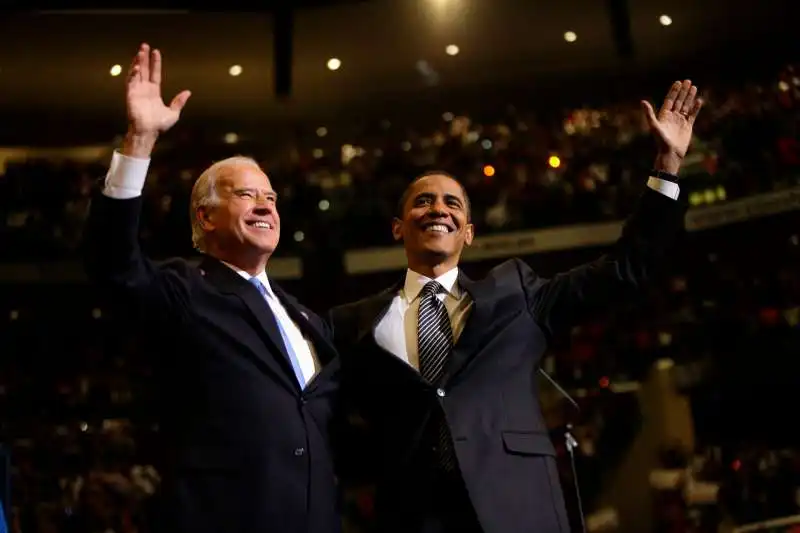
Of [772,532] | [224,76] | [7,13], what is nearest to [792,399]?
[772,532]

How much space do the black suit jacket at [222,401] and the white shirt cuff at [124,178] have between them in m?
0.02

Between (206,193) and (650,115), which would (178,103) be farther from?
(650,115)

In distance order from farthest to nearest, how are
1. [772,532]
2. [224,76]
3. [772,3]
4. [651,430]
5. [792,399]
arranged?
1. [224,76]
2. [772,3]
3. [651,430]
4. [792,399]
5. [772,532]

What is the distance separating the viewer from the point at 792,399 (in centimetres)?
565

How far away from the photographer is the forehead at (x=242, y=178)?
2.12 metres

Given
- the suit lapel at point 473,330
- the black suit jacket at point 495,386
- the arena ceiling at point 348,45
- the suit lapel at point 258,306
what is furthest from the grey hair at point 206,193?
the arena ceiling at point 348,45

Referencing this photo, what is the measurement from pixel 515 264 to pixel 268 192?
589 millimetres

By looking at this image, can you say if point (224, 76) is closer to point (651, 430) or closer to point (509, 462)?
point (651, 430)

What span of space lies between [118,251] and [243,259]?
0.40 m

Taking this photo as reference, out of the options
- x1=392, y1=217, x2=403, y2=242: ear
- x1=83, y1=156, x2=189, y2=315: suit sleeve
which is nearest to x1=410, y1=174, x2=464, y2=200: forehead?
x1=392, y1=217, x2=403, y2=242: ear

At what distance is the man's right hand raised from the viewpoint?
69.9 inches

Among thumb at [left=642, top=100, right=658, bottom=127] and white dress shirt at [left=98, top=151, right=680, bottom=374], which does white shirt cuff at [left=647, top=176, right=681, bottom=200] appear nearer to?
white dress shirt at [left=98, top=151, right=680, bottom=374]

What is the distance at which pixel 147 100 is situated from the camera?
1.82 metres

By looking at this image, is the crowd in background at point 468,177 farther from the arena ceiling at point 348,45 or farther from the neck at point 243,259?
the neck at point 243,259
